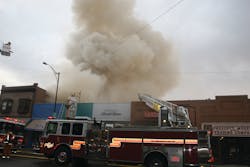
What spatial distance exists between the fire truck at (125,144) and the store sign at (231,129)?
1261 cm

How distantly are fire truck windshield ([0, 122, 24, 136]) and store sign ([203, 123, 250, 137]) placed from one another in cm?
1621

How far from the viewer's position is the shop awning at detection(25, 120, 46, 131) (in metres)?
31.7

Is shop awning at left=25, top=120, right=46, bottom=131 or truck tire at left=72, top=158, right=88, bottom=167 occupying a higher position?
shop awning at left=25, top=120, right=46, bottom=131

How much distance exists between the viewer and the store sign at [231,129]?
77.3 feet

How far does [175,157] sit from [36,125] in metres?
24.2

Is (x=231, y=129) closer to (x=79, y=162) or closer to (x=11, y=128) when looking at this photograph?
(x=79, y=162)

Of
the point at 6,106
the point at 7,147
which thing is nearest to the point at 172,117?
the point at 7,147

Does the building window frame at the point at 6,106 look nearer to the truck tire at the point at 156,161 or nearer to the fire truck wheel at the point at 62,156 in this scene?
the fire truck wheel at the point at 62,156

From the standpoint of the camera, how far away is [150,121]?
90.2 ft

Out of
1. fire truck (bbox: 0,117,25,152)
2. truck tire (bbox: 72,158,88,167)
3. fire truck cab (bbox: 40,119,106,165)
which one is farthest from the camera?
fire truck (bbox: 0,117,25,152)

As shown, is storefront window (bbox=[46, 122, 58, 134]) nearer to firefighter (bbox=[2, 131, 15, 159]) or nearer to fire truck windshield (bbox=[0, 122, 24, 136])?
firefighter (bbox=[2, 131, 15, 159])

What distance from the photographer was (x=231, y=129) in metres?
24.0

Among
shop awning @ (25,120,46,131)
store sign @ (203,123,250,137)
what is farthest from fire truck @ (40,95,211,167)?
shop awning @ (25,120,46,131)

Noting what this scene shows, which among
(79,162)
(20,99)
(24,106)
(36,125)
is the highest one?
(20,99)
